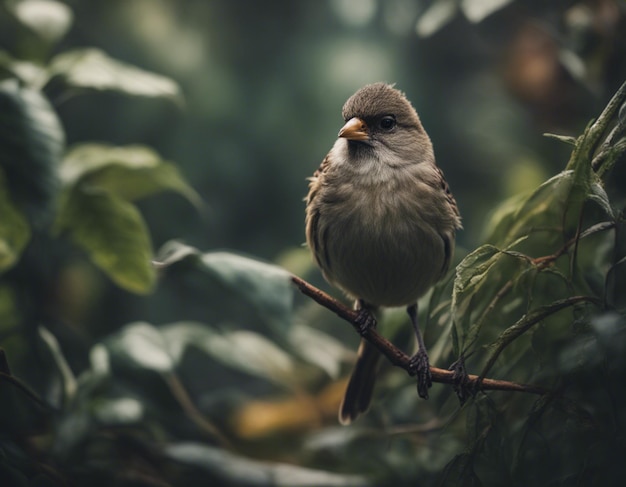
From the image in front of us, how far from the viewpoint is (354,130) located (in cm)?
175

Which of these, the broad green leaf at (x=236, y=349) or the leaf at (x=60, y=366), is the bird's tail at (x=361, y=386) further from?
the leaf at (x=60, y=366)

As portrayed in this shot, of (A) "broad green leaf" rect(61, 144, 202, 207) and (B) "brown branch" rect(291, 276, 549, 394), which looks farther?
(A) "broad green leaf" rect(61, 144, 202, 207)

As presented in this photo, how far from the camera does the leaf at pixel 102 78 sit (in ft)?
6.40

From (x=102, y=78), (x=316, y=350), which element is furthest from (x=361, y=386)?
(x=102, y=78)

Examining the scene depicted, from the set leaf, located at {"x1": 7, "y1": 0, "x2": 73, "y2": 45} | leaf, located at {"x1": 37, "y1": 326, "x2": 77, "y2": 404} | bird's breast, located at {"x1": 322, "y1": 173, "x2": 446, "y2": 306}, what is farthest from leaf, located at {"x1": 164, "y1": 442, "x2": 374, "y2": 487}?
leaf, located at {"x1": 7, "y1": 0, "x2": 73, "y2": 45}

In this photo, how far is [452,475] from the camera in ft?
4.06

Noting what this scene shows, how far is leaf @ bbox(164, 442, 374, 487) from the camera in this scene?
1878mm

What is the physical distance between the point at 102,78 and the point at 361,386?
107cm

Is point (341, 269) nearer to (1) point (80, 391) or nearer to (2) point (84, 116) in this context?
(1) point (80, 391)

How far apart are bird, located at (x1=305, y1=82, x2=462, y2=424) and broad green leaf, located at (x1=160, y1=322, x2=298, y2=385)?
353 millimetres

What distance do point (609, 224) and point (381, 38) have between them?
1.95 metres

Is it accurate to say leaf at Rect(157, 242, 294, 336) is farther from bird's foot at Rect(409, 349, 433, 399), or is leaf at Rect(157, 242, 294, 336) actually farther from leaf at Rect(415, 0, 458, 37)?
leaf at Rect(415, 0, 458, 37)

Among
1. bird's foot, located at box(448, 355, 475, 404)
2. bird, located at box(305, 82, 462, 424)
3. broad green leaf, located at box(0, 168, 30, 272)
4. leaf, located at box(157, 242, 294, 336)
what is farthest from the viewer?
bird, located at box(305, 82, 462, 424)

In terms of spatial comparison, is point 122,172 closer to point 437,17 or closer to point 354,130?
point 354,130
